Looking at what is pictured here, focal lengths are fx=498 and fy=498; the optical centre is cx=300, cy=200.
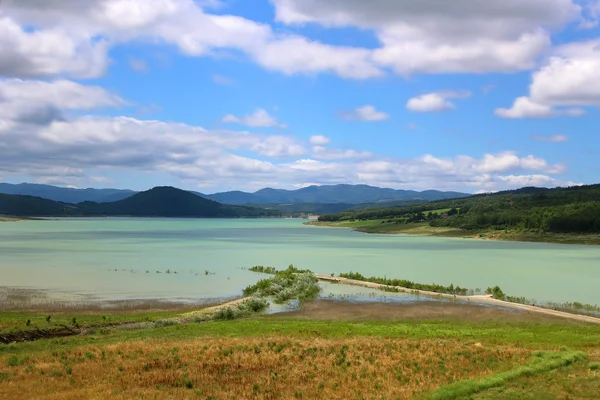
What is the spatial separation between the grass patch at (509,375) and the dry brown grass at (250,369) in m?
0.76

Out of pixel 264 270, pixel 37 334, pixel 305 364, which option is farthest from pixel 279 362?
pixel 264 270

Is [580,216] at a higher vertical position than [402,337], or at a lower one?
higher

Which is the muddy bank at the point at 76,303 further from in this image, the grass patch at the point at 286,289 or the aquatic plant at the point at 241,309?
the aquatic plant at the point at 241,309

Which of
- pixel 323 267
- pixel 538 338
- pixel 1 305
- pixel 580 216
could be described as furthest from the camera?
pixel 580 216

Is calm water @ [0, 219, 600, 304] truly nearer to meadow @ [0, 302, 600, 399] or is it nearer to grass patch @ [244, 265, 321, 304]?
grass patch @ [244, 265, 321, 304]

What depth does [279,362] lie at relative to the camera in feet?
68.8

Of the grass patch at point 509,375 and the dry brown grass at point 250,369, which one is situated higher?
the grass patch at point 509,375

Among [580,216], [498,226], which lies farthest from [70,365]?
[498,226]

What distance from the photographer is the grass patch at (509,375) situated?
16011 millimetres

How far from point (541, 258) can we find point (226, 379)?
9199cm

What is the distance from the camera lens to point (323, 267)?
81.6 metres

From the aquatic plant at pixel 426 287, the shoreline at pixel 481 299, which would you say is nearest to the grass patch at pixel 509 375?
the shoreline at pixel 481 299

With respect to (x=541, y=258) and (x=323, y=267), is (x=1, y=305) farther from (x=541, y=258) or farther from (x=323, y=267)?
(x=541, y=258)

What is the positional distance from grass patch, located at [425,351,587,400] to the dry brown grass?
2.48ft
